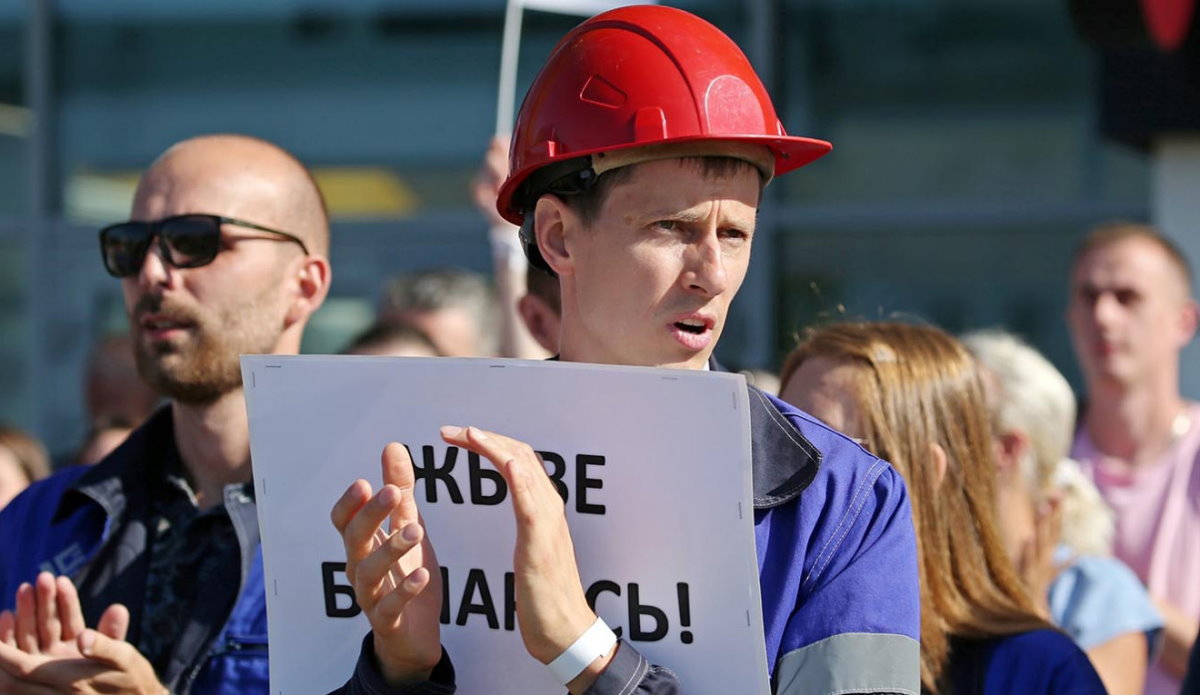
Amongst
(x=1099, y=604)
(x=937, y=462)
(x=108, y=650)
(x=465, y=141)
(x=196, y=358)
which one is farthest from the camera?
(x=465, y=141)

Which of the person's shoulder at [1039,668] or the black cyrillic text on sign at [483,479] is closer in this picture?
the black cyrillic text on sign at [483,479]

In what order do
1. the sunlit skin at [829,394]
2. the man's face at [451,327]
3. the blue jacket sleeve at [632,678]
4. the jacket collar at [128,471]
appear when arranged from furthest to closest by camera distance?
the man's face at [451,327]
the jacket collar at [128,471]
the sunlit skin at [829,394]
the blue jacket sleeve at [632,678]

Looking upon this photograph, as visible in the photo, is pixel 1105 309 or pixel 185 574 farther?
pixel 1105 309

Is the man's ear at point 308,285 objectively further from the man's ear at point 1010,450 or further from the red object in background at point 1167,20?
the red object in background at point 1167,20

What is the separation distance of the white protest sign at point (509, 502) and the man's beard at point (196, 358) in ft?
3.19

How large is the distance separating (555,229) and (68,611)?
1002 millimetres

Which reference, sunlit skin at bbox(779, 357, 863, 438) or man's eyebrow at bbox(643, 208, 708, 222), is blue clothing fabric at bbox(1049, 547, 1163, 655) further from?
man's eyebrow at bbox(643, 208, 708, 222)

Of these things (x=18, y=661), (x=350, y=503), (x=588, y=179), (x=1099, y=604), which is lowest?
(x=1099, y=604)

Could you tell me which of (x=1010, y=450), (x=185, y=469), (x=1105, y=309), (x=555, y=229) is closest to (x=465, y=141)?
(x=1105, y=309)

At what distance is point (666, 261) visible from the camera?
1.96 m

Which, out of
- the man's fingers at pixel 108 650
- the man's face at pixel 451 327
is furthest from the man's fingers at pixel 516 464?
the man's face at pixel 451 327

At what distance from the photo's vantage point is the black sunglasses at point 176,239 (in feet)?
9.81

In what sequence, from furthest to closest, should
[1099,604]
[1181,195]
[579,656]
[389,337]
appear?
[1181,195], [389,337], [1099,604], [579,656]

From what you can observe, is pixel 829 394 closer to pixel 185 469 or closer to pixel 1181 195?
pixel 185 469
